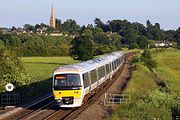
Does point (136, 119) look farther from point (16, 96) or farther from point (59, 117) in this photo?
point (16, 96)

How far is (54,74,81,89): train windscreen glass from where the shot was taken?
2434 centimetres

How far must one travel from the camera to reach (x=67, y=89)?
2416cm

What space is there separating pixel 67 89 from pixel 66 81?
57 cm

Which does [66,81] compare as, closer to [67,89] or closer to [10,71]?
[67,89]

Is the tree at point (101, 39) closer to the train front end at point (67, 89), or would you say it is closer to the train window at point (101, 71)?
the train window at point (101, 71)

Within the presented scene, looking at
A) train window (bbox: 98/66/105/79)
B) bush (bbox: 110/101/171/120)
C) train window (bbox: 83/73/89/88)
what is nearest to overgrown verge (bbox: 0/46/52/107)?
train window (bbox: 98/66/105/79)

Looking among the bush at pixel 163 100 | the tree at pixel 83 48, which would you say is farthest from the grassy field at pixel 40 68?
the bush at pixel 163 100

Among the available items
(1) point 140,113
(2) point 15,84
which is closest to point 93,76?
(2) point 15,84

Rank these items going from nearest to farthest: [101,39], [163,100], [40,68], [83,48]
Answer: [163,100]
[40,68]
[83,48]
[101,39]

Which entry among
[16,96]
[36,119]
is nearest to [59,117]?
[36,119]

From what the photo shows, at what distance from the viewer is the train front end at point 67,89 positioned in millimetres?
24123

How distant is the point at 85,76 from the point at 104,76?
10.9m

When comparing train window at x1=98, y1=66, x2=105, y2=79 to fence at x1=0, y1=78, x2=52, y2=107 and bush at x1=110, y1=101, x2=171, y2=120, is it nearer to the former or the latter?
fence at x1=0, y1=78, x2=52, y2=107

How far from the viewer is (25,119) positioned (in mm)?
21734
